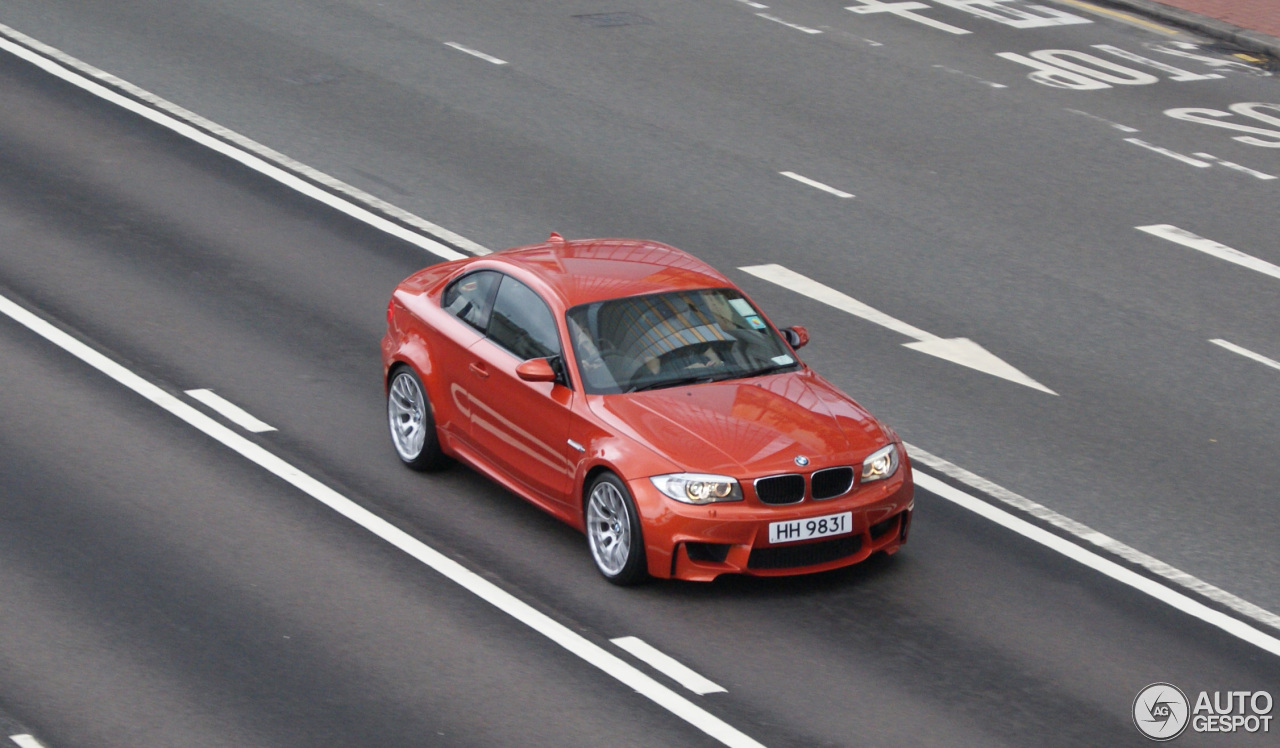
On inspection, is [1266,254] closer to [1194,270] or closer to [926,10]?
[1194,270]

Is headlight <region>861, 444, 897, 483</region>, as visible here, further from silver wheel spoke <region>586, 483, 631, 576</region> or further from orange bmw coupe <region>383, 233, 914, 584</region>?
silver wheel spoke <region>586, 483, 631, 576</region>

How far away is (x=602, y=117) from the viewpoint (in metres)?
19.2

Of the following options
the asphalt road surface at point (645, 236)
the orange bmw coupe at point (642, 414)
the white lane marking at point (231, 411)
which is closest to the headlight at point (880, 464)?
the orange bmw coupe at point (642, 414)

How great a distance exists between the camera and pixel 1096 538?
1058cm

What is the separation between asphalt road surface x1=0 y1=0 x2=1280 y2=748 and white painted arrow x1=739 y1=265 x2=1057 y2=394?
0.10 metres

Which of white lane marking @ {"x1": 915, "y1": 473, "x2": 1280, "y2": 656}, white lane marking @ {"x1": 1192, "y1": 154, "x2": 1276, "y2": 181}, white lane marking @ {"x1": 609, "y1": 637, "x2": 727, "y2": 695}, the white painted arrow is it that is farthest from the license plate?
white lane marking @ {"x1": 1192, "y1": 154, "x2": 1276, "y2": 181}

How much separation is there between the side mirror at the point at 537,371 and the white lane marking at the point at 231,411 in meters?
2.51

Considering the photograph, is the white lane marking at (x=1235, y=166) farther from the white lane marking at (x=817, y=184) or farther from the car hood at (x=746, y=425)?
the car hood at (x=746, y=425)

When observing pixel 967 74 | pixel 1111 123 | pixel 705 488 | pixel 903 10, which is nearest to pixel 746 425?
pixel 705 488

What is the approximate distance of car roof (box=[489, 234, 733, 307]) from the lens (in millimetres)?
10625

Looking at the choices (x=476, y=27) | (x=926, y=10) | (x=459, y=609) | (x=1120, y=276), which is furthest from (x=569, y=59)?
(x=459, y=609)

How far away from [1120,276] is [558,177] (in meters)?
5.48

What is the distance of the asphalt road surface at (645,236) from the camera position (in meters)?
8.69

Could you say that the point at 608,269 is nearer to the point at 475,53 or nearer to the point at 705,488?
the point at 705,488
